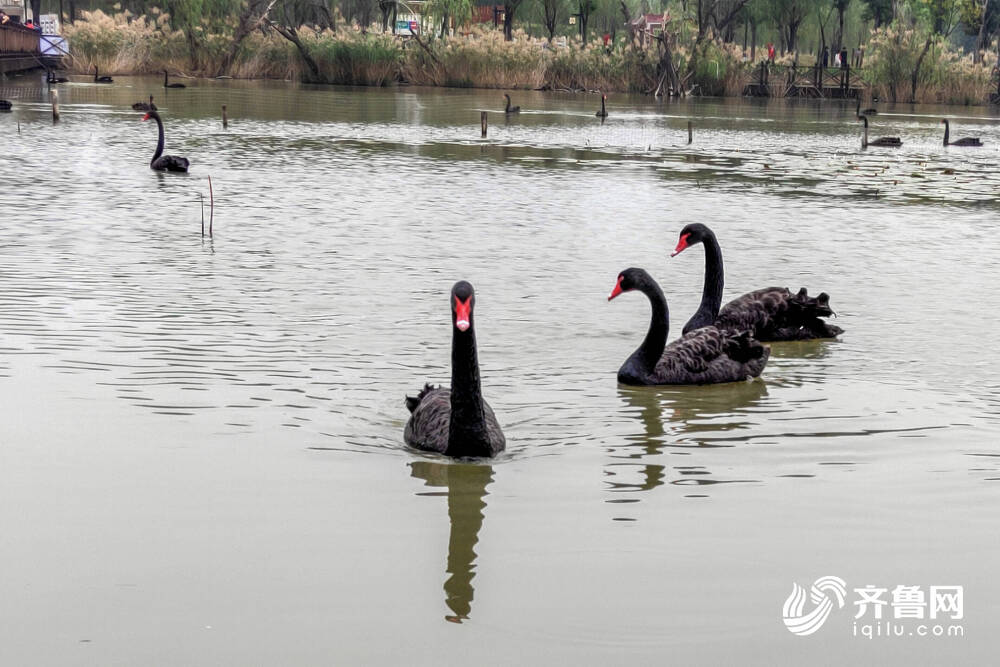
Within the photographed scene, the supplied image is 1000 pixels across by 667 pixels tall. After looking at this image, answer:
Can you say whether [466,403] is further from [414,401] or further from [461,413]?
[414,401]

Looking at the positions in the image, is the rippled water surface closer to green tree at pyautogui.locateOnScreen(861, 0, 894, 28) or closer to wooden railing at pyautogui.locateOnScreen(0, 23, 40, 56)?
wooden railing at pyautogui.locateOnScreen(0, 23, 40, 56)

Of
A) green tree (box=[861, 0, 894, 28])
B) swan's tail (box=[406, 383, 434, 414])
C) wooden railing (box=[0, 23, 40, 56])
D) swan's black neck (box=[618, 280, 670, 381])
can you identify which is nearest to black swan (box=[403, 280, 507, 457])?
swan's tail (box=[406, 383, 434, 414])

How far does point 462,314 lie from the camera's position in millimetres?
7008

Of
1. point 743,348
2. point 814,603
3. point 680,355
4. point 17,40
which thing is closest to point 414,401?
point 680,355

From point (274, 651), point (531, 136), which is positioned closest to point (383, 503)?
point (274, 651)


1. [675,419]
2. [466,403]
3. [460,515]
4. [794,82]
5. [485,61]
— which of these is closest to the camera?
[460,515]

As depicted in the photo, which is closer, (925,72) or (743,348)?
(743,348)

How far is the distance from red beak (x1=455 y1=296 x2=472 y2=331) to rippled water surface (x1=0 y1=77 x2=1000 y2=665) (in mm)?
851

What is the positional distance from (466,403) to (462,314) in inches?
21.7

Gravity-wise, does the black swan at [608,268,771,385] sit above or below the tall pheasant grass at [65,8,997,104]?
below

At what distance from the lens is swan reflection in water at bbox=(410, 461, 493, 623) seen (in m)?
5.68

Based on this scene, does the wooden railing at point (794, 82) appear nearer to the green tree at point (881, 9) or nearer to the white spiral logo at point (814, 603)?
the green tree at point (881, 9)

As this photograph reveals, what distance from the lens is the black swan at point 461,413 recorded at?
7.11m

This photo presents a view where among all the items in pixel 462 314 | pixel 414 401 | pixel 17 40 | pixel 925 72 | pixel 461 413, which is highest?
pixel 17 40
